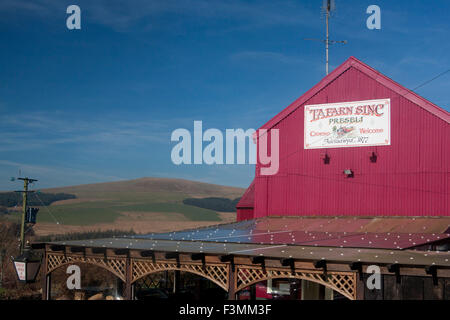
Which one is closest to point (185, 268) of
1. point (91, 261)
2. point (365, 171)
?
point (91, 261)

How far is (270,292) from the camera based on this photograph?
2216cm

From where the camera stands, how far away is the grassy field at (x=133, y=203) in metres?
77.2

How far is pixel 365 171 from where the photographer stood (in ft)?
75.3

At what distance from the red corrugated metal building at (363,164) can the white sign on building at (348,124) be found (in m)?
0.21

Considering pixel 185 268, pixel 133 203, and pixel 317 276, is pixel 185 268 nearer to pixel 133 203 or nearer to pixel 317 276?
pixel 317 276

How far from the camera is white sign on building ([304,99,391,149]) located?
2259cm

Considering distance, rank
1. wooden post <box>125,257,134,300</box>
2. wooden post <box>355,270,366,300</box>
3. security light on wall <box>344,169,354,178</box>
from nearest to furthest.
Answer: wooden post <box>355,270,366,300</box>, wooden post <box>125,257,134,300</box>, security light on wall <box>344,169,354,178</box>

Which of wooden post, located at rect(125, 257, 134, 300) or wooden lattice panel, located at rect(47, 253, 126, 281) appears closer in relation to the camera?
wooden post, located at rect(125, 257, 134, 300)

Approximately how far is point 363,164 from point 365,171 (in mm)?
336

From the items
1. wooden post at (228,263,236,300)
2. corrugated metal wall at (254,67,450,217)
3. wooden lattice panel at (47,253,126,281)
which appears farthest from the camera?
corrugated metal wall at (254,67,450,217)

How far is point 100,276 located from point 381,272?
20972 millimetres

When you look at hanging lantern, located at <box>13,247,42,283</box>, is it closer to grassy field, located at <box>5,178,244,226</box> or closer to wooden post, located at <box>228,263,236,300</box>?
wooden post, located at <box>228,263,236,300</box>

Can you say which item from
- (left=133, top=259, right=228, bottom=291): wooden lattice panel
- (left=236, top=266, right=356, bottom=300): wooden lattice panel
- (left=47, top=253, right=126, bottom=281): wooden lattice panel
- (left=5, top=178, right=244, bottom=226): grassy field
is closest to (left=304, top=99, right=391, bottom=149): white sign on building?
(left=133, top=259, right=228, bottom=291): wooden lattice panel

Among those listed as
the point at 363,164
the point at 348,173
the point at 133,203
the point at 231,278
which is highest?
the point at 363,164
